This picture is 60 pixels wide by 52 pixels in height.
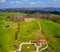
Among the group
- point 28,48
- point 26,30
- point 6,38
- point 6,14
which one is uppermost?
point 6,14

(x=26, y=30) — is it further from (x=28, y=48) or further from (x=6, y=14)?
(x=6, y=14)

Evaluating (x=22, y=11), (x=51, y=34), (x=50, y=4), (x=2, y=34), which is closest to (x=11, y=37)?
(x=2, y=34)

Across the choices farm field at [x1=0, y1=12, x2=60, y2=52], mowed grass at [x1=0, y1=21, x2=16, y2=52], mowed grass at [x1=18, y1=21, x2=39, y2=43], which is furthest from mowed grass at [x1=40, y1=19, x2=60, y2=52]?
mowed grass at [x1=0, y1=21, x2=16, y2=52]

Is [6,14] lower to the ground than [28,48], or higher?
higher

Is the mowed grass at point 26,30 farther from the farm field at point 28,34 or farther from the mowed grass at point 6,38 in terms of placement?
the mowed grass at point 6,38

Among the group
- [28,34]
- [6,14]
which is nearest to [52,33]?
[28,34]

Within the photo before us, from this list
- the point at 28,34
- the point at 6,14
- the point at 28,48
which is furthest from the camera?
the point at 6,14

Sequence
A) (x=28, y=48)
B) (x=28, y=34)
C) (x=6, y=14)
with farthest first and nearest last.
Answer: (x=6, y=14) < (x=28, y=34) < (x=28, y=48)
